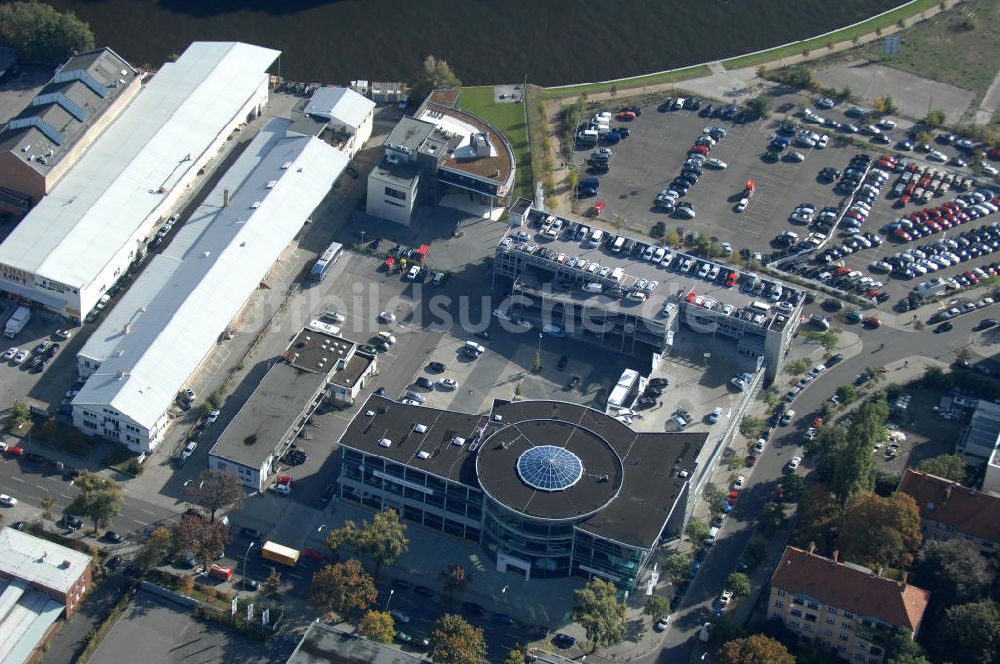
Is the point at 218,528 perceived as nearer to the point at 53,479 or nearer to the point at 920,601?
the point at 53,479

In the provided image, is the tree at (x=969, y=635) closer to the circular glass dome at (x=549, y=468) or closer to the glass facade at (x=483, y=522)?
the glass facade at (x=483, y=522)

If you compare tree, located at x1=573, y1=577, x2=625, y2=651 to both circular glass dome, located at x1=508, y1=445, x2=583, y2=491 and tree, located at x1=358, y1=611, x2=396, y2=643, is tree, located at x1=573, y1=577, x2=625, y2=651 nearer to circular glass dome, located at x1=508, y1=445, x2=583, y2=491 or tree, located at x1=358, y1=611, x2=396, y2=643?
circular glass dome, located at x1=508, y1=445, x2=583, y2=491

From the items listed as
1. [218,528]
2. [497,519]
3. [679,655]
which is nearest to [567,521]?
[497,519]

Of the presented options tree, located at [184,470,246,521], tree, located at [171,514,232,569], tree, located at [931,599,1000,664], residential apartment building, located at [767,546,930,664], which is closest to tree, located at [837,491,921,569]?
residential apartment building, located at [767,546,930,664]

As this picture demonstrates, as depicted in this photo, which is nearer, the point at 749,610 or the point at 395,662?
the point at 395,662

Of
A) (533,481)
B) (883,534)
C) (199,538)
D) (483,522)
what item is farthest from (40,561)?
(883,534)

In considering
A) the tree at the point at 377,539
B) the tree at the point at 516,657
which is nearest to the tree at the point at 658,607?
the tree at the point at 516,657
